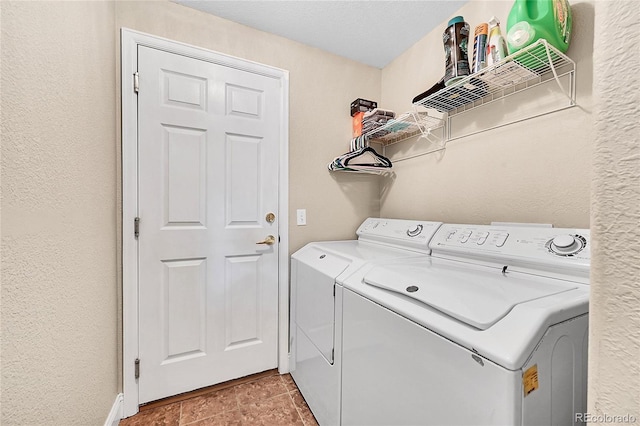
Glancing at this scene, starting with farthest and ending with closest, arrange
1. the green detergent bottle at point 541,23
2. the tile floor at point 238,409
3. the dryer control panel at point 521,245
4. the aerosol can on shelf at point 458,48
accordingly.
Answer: the tile floor at point 238,409
the aerosol can on shelf at point 458,48
the green detergent bottle at point 541,23
the dryer control panel at point 521,245

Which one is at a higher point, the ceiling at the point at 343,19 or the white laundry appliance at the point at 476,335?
the ceiling at the point at 343,19

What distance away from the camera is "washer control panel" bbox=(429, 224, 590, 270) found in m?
0.91

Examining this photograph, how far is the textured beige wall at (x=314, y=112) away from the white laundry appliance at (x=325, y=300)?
274 millimetres

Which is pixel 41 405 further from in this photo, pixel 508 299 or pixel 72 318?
pixel 508 299

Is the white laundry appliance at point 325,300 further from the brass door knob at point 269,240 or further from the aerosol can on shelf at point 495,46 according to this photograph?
the aerosol can on shelf at point 495,46

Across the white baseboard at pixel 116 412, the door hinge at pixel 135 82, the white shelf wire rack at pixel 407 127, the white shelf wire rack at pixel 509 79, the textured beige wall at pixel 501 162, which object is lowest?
the white baseboard at pixel 116 412

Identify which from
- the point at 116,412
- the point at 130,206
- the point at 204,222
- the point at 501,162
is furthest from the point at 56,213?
the point at 501,162

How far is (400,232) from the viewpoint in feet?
5.49

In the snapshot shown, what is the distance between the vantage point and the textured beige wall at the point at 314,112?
1.73 metres

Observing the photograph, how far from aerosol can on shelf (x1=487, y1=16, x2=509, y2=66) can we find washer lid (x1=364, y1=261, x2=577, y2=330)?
970mm

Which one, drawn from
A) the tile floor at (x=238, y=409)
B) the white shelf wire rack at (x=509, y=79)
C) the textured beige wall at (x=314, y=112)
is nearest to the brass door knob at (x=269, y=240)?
the textured beige wall at (x=314, y=112)

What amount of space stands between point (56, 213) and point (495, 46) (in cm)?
192

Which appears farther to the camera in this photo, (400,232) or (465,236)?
(400,232)

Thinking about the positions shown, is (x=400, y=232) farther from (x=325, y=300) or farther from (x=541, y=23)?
(x=541, y=23)
